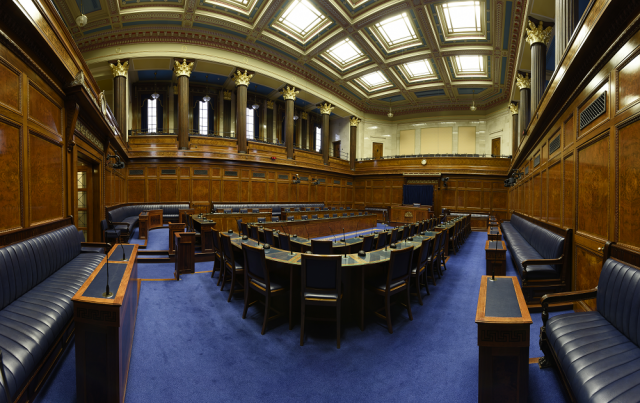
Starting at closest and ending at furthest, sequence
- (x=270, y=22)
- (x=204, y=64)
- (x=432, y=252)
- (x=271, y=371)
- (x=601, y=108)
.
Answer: (x=271, y=371) → (x=601, y=108) → (x=432, y=252) → (x=270, y=22) → (x=204, y=64)

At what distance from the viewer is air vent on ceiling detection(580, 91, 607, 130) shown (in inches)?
112

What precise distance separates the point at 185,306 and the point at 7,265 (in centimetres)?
173

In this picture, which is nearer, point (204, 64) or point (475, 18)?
point (475, 18)

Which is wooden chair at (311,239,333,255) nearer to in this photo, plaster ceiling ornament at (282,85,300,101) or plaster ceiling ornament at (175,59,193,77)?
plaster ceiling ornament at (175,59,193,77)

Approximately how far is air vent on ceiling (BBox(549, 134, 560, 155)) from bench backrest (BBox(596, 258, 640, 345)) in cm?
296

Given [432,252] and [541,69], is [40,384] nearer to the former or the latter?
[432,252]

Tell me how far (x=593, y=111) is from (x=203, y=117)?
1507cm

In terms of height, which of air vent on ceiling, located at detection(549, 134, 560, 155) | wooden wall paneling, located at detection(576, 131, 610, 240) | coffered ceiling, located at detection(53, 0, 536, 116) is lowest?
wooden wall paneling, located at detection(576, 131, 610, 240)

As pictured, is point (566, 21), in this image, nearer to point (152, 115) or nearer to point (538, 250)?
point (538, 250)

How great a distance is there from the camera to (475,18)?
9906 mm

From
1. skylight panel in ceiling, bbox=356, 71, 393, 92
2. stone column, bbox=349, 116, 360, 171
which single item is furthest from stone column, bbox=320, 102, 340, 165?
stone column, bbox=349, 116, 360, 171

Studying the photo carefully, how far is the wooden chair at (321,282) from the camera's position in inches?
105

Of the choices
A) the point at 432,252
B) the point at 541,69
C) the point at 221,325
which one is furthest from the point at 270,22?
the point at 221,325

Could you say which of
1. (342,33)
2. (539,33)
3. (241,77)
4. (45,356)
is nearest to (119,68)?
(241,77)
